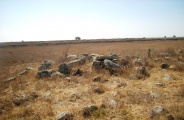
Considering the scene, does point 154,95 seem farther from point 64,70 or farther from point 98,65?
point 64,70

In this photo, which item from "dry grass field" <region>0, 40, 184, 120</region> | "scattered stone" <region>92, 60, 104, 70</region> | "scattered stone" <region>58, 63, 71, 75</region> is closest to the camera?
"dry grass field" <region>0, 40, 184, 120</region>

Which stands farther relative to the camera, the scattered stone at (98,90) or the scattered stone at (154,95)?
the scattered stone at (98,90)

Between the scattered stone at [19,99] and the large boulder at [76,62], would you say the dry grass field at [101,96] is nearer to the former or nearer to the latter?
the scattered stone at [19,99]

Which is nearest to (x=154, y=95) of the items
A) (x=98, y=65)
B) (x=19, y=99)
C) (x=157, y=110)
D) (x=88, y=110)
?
(x=157, y=110)

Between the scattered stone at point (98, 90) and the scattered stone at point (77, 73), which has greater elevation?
the scattered stone at point (77, 73)

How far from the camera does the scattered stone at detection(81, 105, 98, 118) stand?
6579 millimetres

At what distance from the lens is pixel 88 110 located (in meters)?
6.69

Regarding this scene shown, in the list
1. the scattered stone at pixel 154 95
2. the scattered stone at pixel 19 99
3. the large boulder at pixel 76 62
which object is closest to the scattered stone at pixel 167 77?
the scattered stone at pixel 154 95

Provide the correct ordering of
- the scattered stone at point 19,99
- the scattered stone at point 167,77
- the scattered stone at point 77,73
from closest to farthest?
the scattered stone at point 19,99 < the scattered stone at point 167,77 < the scattered stone at point 77,73

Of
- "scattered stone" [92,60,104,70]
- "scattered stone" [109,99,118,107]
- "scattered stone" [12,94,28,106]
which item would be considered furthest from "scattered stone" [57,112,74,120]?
"scattered stone" [92,60,104,70]

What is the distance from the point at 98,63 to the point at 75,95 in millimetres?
4634

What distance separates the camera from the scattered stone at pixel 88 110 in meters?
6.58

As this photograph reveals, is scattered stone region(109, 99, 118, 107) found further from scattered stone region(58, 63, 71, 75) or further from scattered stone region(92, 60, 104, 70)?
scattered stone region(58, 63, 71, 75)

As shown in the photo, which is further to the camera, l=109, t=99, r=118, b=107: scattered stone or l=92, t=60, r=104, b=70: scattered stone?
l=92, t=60, r=104, b=70: scattered stone
